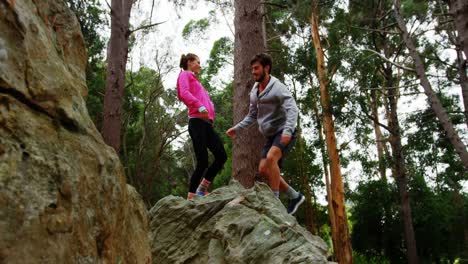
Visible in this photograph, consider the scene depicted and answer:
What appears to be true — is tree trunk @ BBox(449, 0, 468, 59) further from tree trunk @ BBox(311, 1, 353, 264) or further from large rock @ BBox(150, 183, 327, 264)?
tree trunk @ BBox(311, 1, 353, 264)

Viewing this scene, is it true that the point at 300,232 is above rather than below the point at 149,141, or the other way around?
below

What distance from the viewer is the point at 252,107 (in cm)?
486

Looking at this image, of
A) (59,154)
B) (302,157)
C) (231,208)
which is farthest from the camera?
(302,157)

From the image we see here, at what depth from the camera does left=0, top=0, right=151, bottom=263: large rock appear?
158 centimetres

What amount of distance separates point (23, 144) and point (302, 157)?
52.5 feet

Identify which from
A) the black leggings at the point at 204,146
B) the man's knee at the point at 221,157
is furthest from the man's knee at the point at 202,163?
the man's knee at the point at 221,157

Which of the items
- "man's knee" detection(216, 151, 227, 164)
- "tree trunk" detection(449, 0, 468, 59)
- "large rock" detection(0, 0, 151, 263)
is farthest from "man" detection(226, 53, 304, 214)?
"tree trunk" detection(449, 0, 468, 59)

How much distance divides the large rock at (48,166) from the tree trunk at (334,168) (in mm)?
13109

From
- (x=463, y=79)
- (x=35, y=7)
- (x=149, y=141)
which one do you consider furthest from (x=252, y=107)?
(x=149, y=141)

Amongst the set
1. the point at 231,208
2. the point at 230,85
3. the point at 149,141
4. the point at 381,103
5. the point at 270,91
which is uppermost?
the point at 230,85

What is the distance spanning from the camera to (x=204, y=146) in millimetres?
4676

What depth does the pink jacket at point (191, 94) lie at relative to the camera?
4.63 metres

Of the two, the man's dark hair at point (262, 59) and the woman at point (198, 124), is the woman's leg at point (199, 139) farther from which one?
the man's dark hair at point (262, 59)

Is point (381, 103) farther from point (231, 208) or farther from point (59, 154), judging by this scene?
point (59, 154)
